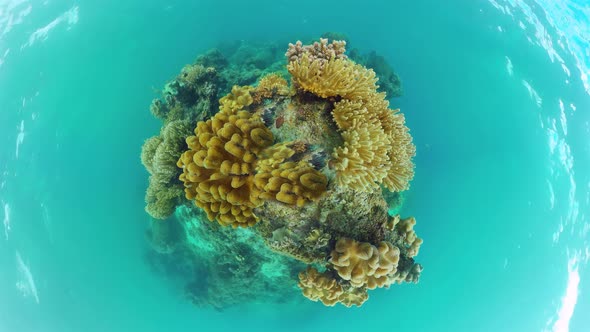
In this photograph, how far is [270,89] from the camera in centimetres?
448

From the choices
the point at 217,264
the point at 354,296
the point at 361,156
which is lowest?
the point at 217,264

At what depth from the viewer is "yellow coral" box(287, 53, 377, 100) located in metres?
3.93

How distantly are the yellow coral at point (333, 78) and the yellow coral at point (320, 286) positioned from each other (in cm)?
252

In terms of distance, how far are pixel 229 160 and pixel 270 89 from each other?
1.14m

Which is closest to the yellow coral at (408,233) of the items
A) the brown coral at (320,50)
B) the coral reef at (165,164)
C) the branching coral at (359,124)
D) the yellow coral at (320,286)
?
the branching coral at (359,124)

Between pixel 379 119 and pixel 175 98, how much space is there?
4.17 m

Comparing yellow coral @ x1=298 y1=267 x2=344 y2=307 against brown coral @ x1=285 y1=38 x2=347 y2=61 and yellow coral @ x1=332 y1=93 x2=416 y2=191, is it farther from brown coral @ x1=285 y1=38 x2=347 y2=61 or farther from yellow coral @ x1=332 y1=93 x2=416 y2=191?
brown coral @ x1=285 y1=38 x2=347 y2=61

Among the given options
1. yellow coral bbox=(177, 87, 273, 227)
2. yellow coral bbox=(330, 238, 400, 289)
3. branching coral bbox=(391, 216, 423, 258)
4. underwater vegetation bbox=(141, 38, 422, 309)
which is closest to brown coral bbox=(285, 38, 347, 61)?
underwater vegetation bbox=(141, 38, 422, 309)

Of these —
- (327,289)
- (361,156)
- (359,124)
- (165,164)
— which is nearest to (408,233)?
(327,289)

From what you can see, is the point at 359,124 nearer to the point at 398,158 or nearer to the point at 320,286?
the point at 398,158

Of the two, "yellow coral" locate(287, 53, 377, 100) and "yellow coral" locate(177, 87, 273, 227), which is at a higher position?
"yellow coral" locate(287, 53, 377, 100)

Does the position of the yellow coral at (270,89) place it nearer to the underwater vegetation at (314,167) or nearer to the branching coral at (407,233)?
the underwater vegetation at (314,167)

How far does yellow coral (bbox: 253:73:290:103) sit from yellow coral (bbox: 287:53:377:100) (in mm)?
370

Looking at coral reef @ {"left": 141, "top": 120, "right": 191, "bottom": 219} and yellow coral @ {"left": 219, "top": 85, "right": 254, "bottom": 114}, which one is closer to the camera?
yellow coral @ {"left": 219, "top": 85, "right": 254, "bottom": 114}
